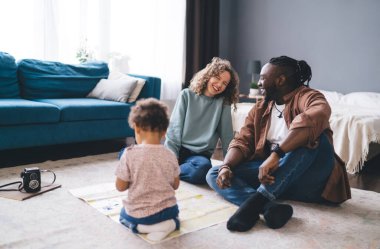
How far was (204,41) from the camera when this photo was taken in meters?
5.02

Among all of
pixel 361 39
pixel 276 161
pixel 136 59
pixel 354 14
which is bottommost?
pixel 276 161

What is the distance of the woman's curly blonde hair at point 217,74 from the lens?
2266 millimetres

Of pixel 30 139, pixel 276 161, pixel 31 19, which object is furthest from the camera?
pixel 31 19

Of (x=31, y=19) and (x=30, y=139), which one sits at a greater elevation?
(x=31, y=19)

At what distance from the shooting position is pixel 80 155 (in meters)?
2.91

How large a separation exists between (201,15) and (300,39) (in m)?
1.33

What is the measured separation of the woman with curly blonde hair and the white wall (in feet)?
8.64

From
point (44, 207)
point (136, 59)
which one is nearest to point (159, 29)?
point (136, 59)

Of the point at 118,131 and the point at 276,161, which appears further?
the point at 118,131

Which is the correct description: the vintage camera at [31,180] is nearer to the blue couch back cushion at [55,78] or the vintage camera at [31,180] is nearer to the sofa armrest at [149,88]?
the blue couch back cushion at [55,78]

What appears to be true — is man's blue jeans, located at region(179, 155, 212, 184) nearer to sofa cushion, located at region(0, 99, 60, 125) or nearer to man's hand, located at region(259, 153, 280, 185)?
man's hand, located at region(259, 153, 280, 185)

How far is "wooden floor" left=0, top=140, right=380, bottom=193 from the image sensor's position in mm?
2586

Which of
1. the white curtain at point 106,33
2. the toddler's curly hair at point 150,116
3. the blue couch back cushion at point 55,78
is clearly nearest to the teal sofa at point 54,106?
the blue couch back cushion at point 55,78

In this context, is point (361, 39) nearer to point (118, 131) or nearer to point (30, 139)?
point (118, 131)
